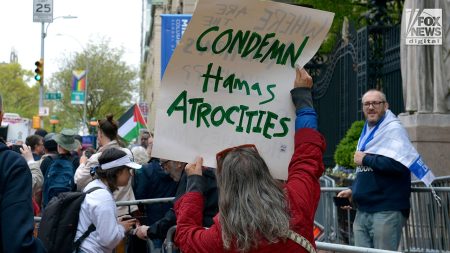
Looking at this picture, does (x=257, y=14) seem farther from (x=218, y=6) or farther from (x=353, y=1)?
(x=353, y=1)

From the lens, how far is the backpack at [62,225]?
6.36 m

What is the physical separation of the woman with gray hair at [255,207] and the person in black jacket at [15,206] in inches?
28.8

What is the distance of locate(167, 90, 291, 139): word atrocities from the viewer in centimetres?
512

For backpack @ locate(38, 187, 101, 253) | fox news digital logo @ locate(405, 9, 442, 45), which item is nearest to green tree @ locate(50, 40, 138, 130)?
fox news digital logo @ locate(405, 9, 442, 45)

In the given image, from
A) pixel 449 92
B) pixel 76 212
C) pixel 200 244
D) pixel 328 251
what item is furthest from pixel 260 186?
pixel 449 92

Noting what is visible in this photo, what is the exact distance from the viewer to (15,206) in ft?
13.8

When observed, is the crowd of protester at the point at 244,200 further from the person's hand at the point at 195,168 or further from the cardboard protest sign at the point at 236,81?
the cardboard protest sign at the point at 236,81

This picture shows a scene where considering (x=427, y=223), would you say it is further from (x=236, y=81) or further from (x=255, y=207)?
(x=255, y=207)

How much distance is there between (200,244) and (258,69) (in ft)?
4.25

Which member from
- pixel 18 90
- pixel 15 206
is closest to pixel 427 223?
pixel 15 206

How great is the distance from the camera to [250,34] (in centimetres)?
517

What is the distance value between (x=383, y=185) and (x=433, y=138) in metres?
4.18

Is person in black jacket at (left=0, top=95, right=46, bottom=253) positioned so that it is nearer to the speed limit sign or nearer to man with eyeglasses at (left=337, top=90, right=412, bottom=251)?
man with eyeglasses at (left=337, top=90, right=412, bottom=251)

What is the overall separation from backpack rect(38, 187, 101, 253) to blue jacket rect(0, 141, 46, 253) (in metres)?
2.11
